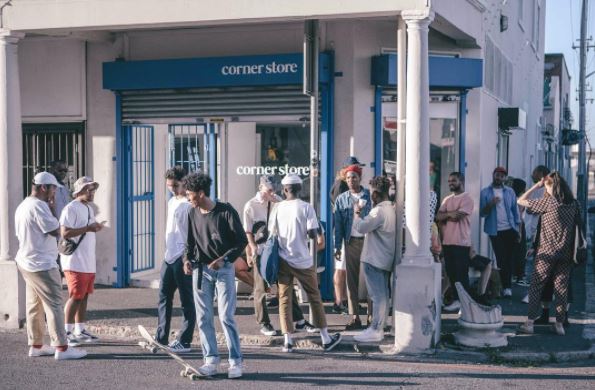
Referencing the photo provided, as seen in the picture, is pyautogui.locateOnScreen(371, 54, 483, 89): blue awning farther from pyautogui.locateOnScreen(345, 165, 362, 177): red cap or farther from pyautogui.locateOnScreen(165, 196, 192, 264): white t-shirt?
pyautogui.locateOnScreen(165, 196, 192, 264): white t-shirt

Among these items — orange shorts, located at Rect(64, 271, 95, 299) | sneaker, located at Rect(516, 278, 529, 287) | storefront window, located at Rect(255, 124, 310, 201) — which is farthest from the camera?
sneaker, located at Rect(516, 278, 529, 287)

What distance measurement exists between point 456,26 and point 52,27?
5000 mm

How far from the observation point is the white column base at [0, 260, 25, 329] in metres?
9.79

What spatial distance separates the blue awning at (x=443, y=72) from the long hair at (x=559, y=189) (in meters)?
2.48

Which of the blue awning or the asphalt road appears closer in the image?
the asphalt road

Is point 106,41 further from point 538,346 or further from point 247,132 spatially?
point 538,346

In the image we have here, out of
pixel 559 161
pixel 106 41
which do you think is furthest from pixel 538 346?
pixel 559 161

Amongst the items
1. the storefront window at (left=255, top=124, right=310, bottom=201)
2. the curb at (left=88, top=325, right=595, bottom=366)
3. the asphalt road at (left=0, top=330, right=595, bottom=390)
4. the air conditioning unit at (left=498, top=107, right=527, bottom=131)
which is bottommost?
the asphalt road at (left=0, top=330, right=595, bottom=390)

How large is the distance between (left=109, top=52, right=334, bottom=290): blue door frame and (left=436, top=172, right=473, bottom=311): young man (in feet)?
5.02

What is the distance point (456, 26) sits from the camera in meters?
10.4

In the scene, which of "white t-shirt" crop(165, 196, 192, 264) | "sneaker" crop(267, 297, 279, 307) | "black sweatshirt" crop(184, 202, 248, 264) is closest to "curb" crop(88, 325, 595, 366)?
"white t-shirt" crop(165, 196, 192, 264)

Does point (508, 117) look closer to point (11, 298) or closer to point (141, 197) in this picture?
point (141, 197)

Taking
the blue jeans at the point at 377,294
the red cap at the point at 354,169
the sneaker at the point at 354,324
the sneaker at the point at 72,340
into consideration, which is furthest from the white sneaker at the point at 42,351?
the red cap at the point at 354,169

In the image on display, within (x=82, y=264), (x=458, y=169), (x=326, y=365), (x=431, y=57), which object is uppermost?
(x=431, y=57)
